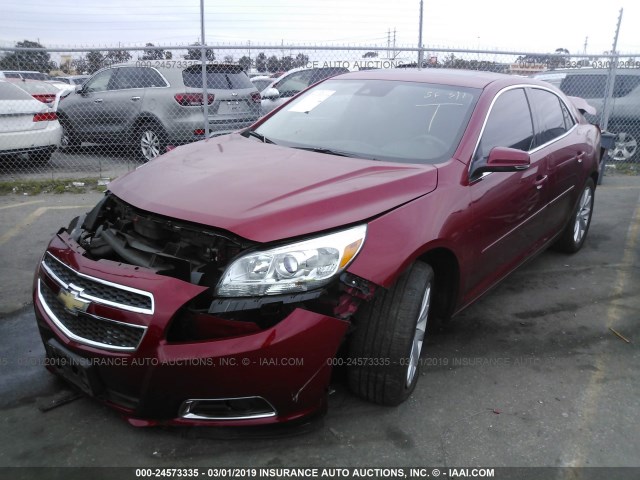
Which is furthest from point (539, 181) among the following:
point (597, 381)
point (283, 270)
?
point (283, 270)

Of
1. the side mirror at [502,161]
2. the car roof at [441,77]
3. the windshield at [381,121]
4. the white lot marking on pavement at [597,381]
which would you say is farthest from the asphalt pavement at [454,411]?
the car roof at [441,77]

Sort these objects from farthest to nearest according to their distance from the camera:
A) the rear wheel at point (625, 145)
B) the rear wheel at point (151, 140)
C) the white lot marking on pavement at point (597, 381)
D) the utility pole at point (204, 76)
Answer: the rear wheel at point (625, 145)
the rear wheel at point (151, 140)
the utility pole at point (204, 76)
the white lot marking on pavement at point (597, 381)

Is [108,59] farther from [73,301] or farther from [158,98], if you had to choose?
[73,301]

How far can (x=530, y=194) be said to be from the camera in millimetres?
3736

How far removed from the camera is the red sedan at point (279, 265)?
226 centimetres

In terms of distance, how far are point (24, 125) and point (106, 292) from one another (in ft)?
22.5

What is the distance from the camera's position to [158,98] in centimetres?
860

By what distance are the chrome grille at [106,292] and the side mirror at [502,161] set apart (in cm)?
189

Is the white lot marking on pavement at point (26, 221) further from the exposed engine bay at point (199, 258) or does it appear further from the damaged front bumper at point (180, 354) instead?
the damaged front bumper at point (180, 354)

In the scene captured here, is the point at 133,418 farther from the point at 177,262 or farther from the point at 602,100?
the point at 602,100

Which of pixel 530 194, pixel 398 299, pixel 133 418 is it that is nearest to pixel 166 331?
pixel 133 418

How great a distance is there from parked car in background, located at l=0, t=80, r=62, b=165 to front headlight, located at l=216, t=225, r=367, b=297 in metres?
6.93

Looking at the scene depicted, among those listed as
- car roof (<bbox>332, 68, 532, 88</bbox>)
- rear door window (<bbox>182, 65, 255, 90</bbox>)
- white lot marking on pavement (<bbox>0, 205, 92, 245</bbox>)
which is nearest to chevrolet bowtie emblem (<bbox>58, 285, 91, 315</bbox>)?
car roof (<bbox>332, 68, 532, 88</bbox>)

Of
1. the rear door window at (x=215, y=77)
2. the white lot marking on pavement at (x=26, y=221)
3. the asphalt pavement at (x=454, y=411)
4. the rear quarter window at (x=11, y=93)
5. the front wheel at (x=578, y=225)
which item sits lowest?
the white lot marking on pavement at (x=26, y=221)
